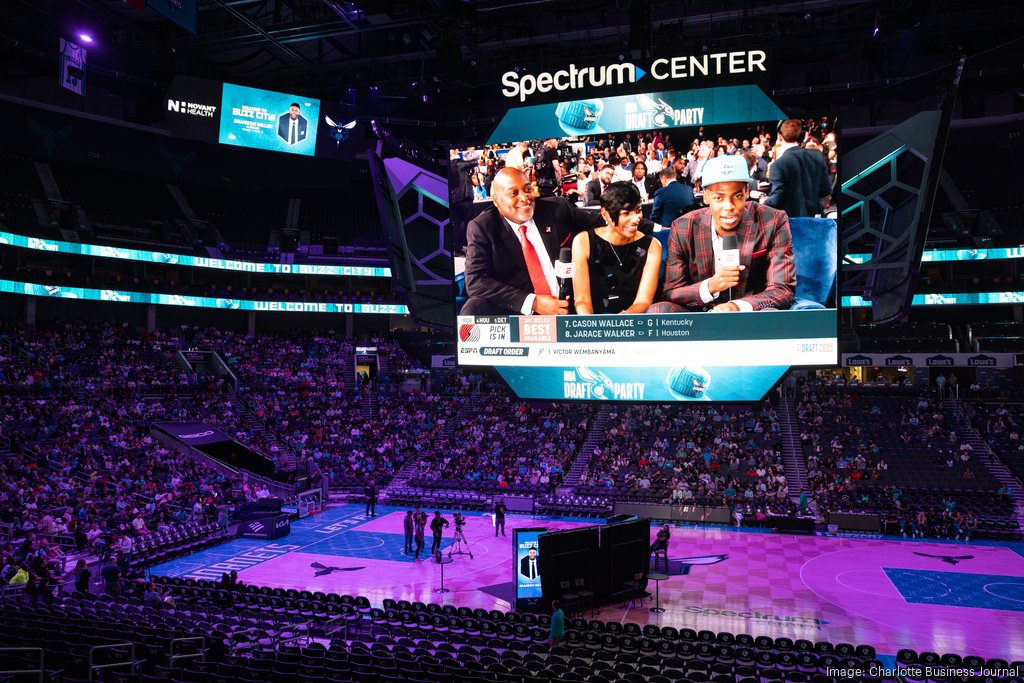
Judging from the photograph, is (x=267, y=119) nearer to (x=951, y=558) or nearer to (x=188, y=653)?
(x=188, y=653)

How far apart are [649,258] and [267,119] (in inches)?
1320

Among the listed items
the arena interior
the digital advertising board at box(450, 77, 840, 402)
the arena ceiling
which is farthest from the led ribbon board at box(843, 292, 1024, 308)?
the digital advertising board at box(450, 77, 840, 402)

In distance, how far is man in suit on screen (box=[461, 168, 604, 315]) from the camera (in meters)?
18.7

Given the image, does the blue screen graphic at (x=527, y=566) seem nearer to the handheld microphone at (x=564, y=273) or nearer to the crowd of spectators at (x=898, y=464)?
the handheld microphone at (x=564, y=273)

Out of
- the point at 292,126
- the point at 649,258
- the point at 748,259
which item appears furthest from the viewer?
the point at 292,126

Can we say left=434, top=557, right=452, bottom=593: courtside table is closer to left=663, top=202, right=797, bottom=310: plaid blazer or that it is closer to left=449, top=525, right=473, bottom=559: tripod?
left=449, top=525, right=473, bottom=559: tripod

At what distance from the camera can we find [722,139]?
17.7 m

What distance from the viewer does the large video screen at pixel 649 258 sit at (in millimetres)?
17234

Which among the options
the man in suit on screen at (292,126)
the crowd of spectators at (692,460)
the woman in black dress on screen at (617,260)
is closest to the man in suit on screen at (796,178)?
the woman in black dress on screen at (617,260)

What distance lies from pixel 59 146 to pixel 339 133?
18.7 metres

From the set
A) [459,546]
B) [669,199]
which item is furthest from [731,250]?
[459,546]

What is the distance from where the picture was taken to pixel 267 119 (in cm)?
4453

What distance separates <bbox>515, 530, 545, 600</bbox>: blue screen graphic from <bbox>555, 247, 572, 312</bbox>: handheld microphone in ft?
19.7

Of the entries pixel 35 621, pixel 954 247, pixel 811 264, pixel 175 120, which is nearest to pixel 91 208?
pixel 175 120
